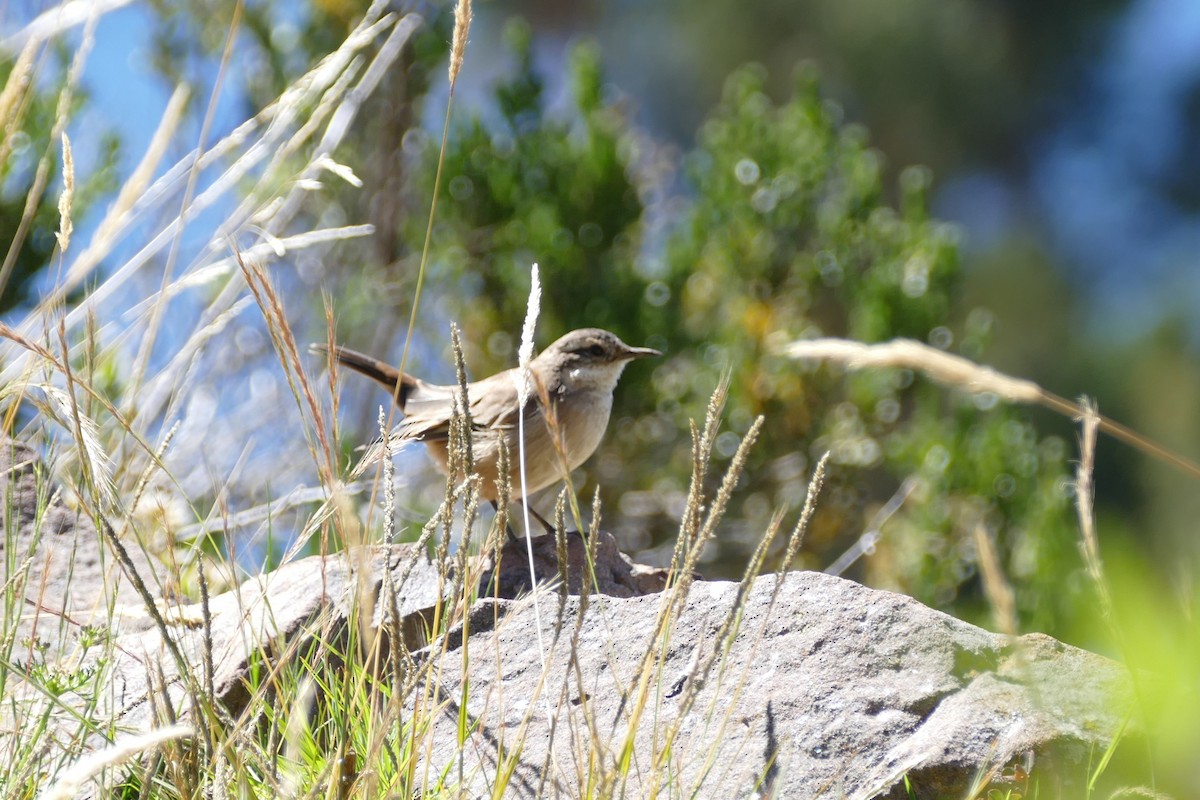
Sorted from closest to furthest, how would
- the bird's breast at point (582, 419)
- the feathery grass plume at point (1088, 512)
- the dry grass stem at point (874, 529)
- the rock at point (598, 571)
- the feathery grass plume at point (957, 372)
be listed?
the feathery grass plume at point (1088, 512) → the feathery grass plume at point (957, 372) → the rock at point (598, 571) → the bird's breast at point (582, 419) → the dry grass stem at point (874, 529)

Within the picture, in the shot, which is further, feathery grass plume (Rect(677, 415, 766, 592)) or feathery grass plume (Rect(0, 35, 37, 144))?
feathery grass plume (Rect(0, 35, 37, 144))

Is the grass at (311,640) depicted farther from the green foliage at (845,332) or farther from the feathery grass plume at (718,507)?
the green foliage at (845,332)

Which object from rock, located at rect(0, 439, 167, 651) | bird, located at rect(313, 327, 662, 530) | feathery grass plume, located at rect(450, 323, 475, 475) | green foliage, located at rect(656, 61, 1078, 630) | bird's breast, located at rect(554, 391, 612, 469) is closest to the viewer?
feathery grass plume, located at rect(450, 323, 475, 475)

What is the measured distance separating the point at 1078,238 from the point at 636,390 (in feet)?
28.0

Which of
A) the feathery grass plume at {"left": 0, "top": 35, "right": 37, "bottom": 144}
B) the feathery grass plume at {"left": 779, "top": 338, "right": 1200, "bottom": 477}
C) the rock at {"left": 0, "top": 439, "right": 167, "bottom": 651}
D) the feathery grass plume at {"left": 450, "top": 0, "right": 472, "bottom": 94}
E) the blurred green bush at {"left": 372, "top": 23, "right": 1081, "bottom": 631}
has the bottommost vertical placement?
the rock at {"left": 0, "top": 439, "right": 167, "bottom": 651}

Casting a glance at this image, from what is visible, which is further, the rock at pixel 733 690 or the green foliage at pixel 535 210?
the green foliage at pixel 535 210

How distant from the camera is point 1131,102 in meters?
14.0

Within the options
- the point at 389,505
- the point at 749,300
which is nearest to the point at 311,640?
the point at 389,505

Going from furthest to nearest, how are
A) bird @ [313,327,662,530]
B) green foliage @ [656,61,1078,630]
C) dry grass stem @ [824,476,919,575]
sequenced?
green foliage @ [656,61,1078,630] < dry grass stem @ [824,476,919,575] < bird @ [313,327,662,530]

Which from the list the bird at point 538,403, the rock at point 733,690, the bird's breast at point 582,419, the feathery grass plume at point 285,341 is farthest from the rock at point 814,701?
the bird's breast at point 582,419

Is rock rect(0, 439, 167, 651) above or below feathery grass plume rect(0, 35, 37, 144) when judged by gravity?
below

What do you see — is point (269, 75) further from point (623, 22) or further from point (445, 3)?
point (623, 22)

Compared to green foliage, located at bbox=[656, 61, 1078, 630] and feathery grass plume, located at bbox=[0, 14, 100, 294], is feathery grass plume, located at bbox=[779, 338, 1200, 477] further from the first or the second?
green foliage, located at bbox=[656, 61, 1078, 630]

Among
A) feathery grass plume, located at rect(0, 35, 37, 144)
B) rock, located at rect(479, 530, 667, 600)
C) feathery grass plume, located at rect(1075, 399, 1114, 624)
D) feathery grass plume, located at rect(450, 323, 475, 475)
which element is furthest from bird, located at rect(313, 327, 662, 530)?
feathery grass plume, located at rect(1075, 399, 1114, 624)
